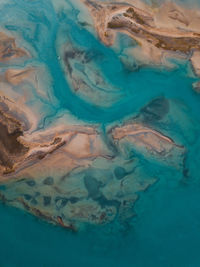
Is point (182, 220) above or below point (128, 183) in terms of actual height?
below

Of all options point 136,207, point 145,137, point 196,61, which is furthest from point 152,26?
point 136,207

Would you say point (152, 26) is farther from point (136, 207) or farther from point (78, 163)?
point (136, 207)

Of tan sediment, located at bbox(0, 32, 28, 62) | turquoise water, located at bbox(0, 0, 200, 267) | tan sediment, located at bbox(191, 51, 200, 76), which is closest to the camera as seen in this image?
turquoise water, located at bbox(0, 0, 200, 267)

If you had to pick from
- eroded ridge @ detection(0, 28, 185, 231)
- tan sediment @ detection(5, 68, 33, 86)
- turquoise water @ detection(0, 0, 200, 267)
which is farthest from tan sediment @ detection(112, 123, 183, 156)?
tan sediment @ detection(5, 68, 33, 86)

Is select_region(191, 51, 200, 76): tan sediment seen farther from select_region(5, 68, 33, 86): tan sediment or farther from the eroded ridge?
select_region(5, 68, 33, 86): tan sediment

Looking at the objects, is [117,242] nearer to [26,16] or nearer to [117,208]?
[117,208]

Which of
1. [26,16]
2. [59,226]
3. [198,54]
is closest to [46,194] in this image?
[59,226]

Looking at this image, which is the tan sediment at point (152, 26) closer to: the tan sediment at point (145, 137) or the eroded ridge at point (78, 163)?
the eroded ridge at point (78, 163)
